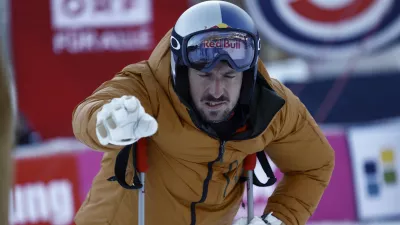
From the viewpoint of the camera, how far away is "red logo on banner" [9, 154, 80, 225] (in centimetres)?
600

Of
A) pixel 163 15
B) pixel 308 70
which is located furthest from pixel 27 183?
pixel 308 70

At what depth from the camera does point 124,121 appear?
2.05 m

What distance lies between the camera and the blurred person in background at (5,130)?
85 cm

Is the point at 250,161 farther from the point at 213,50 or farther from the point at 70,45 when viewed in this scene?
the point at 70,45

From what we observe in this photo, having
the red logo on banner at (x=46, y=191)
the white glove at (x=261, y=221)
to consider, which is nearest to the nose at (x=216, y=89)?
the white glove at (x=261, y=221)

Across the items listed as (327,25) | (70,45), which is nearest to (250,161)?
(70,45)

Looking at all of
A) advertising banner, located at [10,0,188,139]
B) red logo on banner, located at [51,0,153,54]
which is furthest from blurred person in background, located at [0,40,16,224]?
red logo on banner, located at [51,0,153,54]

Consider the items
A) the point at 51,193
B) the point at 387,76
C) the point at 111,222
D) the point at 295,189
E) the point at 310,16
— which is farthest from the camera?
the point at 310,16

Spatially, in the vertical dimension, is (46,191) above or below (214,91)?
below

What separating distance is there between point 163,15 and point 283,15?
4.30 feet

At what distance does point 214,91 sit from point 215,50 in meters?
0.15

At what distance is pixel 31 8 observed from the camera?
7352 millimetres

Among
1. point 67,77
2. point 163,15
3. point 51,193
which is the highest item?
point 163,15

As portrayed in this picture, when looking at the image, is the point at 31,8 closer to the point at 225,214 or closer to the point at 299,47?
the point at 299,47
